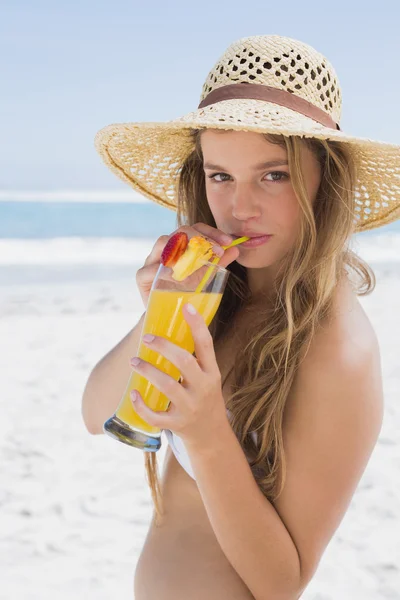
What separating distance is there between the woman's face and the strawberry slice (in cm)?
25

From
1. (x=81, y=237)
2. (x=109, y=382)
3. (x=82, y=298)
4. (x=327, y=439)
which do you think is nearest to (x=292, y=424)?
(x=327, y=439)

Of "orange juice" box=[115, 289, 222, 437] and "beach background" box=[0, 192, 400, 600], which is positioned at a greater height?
"orange juice" box=[115, 289, 222, 437]

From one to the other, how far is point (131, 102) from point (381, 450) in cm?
4223

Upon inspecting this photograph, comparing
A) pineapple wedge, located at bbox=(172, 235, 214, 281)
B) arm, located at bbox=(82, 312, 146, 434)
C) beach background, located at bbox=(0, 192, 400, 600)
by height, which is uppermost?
pineapple wedge, located at bbox=(172, 235, 214, 281)

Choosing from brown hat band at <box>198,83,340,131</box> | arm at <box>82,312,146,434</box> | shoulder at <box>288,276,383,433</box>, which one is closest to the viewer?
shoulder at <box>288,276,383,433</box>

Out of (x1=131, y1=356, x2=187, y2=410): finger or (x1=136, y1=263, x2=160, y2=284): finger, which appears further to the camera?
(x1=136, y1=263, x2=160, y2=284): finger

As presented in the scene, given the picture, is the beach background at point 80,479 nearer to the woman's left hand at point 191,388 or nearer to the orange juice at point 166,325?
the orange juice at point 166,325

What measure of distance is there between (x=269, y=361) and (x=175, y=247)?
0.50m

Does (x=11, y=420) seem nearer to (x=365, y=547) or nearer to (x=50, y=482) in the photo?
(x=50, y=482)

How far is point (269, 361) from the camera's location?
2004 mm

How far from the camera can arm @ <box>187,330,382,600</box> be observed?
170 cm

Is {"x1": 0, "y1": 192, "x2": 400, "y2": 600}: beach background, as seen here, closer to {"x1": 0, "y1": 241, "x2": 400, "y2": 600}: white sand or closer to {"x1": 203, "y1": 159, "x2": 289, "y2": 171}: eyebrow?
{"x1": 0, "y1": 241, "x2": 400, "y2": 600}: white sand

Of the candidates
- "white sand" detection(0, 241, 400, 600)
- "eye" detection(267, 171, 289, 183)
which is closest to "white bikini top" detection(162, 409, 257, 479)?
"eye" detection(267, 171, 289, 183)

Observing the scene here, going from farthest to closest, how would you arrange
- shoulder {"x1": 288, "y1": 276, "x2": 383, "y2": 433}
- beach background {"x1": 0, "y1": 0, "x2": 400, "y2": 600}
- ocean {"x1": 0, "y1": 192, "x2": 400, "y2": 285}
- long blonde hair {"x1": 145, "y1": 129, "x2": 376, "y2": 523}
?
ocean {"x1": 0, "y1": 192, "x2": 400, "y2": 285}
beach background {"x1": 0, "y1": 0, "x2": 400, "y2": 600}
long blonde hair {"x1": 145, "y1": 129, "x2": 376, "y2": 523}
shoulder {"x1": 288, "y1": 276, "x2": 383, "y2": 433}
